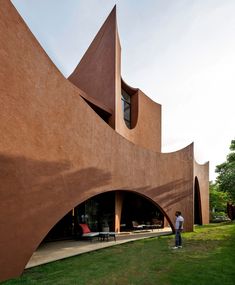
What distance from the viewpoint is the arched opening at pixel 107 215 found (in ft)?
42.8

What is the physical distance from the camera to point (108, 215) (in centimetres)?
1520

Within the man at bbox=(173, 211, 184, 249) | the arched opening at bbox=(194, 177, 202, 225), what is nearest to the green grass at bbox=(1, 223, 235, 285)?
the man at bbox=(173, 211, 184, 249)

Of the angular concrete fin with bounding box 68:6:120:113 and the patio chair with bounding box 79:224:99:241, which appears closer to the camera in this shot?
the patio chair with bounding box 79:224:99:241

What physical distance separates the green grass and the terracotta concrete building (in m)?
1.01

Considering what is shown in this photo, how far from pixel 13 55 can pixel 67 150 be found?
3.31 m

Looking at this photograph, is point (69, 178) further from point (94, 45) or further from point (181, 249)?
point (94, 45)

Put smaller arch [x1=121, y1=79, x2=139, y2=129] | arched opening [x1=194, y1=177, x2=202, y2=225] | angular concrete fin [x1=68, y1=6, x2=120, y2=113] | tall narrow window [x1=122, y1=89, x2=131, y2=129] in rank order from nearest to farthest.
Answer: angular concrete fin [x1=68, y1=6, x2=120, y2=113], tall narrow window [x1=122, y1=89, x2=131, y2=129], smaller arch [x1=121, y1=79, x2=139, y2=129], arched opening [x1=194, y1=177, x2=202, y2=225]

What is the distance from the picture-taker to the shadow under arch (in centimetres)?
1301

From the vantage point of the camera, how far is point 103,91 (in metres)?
16.4

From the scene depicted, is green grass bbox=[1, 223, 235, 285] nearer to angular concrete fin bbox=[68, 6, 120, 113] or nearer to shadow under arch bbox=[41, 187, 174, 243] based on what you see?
shadow under arch bbox=[41, 187, 174, 243]

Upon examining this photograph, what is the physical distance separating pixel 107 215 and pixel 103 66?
9457mm

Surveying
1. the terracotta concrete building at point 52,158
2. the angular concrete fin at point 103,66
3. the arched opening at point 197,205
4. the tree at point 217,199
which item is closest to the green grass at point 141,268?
the terracotta concrete building at point 52,158

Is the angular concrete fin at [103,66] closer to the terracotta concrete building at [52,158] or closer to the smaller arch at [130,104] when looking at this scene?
the terracotta concrete building at [52,158]

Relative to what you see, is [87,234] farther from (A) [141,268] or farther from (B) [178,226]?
(A) [141,268]
